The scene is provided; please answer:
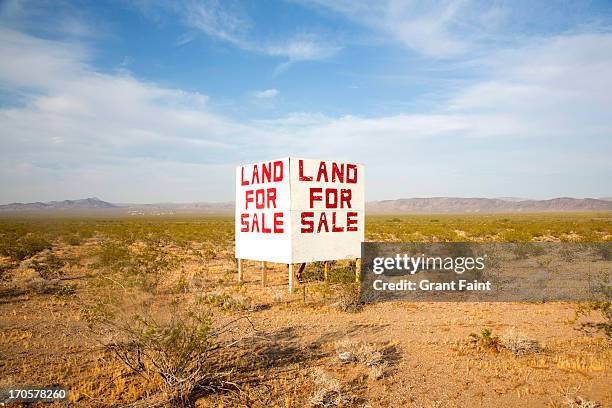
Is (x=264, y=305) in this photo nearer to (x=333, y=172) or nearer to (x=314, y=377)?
(x=333, y=172)

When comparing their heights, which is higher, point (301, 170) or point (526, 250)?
point (301, 170)

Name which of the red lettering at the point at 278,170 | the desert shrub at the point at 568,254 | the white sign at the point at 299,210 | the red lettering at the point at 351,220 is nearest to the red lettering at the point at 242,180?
the white sign at the point at 299,210

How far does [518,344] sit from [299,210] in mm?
6911

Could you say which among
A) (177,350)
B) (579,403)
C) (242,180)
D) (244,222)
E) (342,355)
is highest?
(242,180)

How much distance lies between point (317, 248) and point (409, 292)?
144 inches

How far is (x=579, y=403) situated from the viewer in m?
5.92

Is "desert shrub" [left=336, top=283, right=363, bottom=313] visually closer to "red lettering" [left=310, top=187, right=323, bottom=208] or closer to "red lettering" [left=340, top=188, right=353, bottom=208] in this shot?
"red lettering" [left=310, top=187, right=323, bottom=208]

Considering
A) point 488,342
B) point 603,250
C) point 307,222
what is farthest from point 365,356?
point 603,250

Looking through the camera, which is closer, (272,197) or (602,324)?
(602,324)

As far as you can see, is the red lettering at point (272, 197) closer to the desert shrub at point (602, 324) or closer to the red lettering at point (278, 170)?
the red lettering at point (278, 170)

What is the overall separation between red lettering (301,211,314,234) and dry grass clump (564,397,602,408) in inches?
322

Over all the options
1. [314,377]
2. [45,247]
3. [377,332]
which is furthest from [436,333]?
[45,247]

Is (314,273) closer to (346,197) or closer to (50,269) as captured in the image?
(346,197)

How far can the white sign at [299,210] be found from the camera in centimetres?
1292
